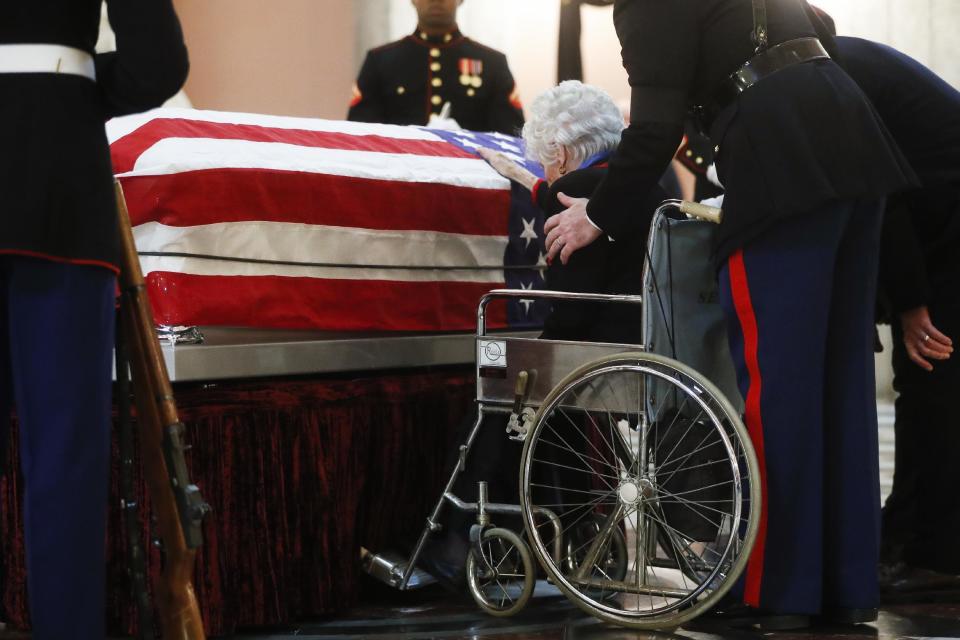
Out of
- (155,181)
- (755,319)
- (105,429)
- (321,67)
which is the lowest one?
(105,429)

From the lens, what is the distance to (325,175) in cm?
260

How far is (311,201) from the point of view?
2.57 m

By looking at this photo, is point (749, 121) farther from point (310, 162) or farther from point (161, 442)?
point (161, 442)

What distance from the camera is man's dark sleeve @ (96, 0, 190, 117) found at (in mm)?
1605

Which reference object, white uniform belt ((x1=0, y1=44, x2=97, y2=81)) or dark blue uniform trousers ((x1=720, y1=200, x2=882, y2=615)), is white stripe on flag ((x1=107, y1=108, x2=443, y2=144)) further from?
dark blue uniform trousers ((x1=720, y1=200, x2=882, y2=615))

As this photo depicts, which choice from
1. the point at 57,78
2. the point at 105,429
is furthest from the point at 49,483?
the point at 57,78

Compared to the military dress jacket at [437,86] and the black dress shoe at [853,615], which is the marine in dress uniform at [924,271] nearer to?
the black dress shoe at [853,615]

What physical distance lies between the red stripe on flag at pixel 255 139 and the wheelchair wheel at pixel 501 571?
3.09 ft

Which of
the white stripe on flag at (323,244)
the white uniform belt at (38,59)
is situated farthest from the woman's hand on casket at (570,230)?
the white uniform belt at (38,59)

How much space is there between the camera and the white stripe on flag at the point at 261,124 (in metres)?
2.56

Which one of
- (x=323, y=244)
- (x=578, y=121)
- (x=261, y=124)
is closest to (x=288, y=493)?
(x=323, y=244)

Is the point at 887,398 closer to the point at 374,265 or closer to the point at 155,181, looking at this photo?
the point at 374,265

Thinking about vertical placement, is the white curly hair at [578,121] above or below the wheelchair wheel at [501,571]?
above

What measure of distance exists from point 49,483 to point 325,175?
1136mm
